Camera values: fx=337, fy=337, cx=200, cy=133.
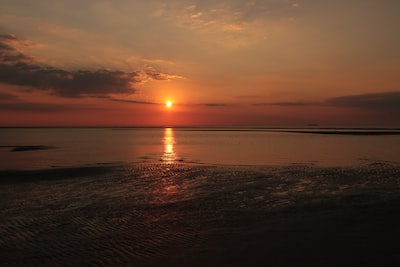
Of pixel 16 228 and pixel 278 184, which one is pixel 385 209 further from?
pixel 16 228

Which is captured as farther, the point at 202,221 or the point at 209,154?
the point at 209,154

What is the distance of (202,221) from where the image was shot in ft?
44.4

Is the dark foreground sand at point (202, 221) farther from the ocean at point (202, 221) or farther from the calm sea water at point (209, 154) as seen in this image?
the calm sea water at point (209, 154)

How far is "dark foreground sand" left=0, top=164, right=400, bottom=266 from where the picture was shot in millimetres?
9711

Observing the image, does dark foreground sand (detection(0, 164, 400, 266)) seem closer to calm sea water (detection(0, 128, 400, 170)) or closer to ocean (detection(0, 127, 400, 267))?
ocean (detection(0, 127, 400, 267))

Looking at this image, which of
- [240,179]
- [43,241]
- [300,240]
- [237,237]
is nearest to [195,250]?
[237,237]

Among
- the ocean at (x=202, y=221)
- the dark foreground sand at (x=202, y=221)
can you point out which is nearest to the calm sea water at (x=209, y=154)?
the ocean at (x=202, y=221)

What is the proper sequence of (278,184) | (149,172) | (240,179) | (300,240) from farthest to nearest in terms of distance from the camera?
1. (149,172)
2. (240,179)
3. (278,184)
4. (300,240)

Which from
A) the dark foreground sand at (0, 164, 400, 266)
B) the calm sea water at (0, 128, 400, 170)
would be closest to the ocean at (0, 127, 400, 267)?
the dark foreground sand at (0, 164, 400, 266)

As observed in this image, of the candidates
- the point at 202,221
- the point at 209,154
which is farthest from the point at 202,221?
the point at 209,154

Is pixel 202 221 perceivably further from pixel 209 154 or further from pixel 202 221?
pixel 209 154

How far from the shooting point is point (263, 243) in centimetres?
1073

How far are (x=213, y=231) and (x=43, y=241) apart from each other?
18.9 feet

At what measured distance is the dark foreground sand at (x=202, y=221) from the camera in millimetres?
9711
